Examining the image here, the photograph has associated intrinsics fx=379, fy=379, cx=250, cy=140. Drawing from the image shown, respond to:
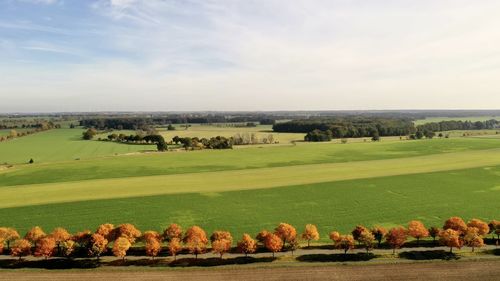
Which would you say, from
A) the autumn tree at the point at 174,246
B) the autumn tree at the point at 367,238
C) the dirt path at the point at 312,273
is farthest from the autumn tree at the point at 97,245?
the autumn tree at the point at 367,238

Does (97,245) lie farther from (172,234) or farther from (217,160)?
(217,160)

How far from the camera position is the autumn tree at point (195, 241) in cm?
5203

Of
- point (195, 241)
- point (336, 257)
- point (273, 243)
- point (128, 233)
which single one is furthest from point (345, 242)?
point (128, 233)

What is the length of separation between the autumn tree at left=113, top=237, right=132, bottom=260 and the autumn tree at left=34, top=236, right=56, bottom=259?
856cm

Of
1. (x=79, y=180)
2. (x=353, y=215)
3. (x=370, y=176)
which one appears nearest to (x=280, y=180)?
(x=370, y=176)

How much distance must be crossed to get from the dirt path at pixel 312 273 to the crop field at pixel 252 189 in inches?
434

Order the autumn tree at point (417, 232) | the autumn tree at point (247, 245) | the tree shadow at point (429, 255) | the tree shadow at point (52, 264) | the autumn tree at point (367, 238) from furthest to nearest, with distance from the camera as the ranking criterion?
1. the autumn tree at point (417, 232)
2. the autumn tree at point (367, 238)
3. the tree shadow at point (429, 255)
4. the autumn tree at point (247, 245)
5. the tree shadow at point (52, 264)

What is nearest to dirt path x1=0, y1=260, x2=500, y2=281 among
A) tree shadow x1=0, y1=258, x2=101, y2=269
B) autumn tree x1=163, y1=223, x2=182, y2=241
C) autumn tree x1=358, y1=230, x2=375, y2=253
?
Result: tree shadow x1=0, y1=258, x2=101, y2=269

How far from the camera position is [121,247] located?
50.9m

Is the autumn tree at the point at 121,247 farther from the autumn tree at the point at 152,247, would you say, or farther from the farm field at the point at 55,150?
the farm field at the point at 55,150

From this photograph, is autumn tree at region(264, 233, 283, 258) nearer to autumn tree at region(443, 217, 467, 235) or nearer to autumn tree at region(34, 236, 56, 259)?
autumn tree at region(443, 217, 467, 235)

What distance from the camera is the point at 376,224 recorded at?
65.8 metres

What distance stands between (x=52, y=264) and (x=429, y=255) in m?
52.2

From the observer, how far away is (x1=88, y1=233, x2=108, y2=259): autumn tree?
51344 mm
